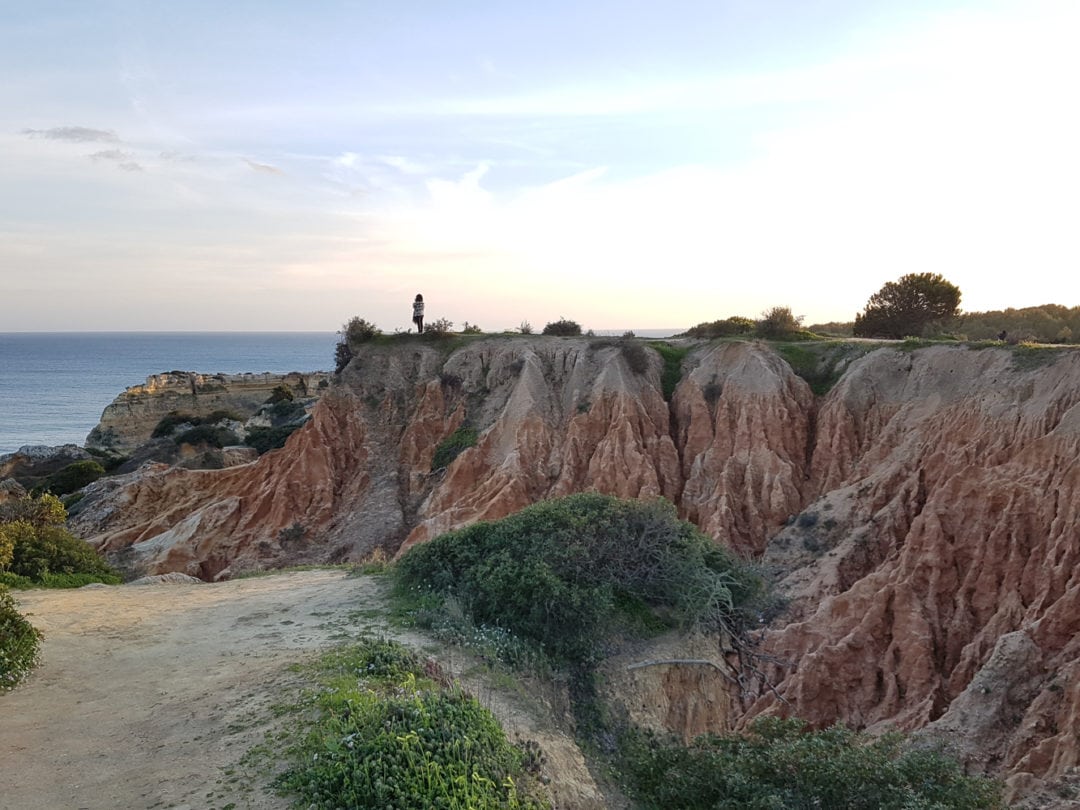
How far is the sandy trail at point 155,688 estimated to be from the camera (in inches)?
252

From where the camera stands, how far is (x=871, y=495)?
21.0 metres

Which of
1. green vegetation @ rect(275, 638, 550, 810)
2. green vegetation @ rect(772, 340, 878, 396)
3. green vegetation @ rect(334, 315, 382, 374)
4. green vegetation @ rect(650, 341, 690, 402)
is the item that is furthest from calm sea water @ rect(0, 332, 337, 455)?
green vegetation @ rect(275, 638, 550, 810)

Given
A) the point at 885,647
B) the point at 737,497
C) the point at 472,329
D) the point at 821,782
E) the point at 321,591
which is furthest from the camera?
the point at 472,329

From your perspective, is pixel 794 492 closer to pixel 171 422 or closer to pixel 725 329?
pixel 725 329

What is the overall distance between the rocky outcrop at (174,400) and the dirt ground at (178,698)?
4691 centimetres

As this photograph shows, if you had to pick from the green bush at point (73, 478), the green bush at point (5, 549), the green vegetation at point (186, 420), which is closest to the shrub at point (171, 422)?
the green vegetation at point (186, 420)

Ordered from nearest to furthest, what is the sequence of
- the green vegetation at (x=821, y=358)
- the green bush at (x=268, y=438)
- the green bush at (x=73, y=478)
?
1. the green vegetation at (x=821, y=358)
2. the green bush at (x=73, y=478)
3. the green bush at (x=268, y=438)

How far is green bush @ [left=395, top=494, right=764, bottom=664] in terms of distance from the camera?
1042 centimetres

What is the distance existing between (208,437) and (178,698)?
44163 millimetres

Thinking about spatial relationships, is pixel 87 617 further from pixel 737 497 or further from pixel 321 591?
pixel 737 497

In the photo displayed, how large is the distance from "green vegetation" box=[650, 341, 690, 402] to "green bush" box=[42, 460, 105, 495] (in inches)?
1356

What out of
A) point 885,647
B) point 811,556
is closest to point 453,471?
point 811,556

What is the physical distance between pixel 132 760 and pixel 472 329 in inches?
1208

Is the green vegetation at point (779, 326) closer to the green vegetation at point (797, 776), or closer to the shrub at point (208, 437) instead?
the green vegetation at point (797, 776)
